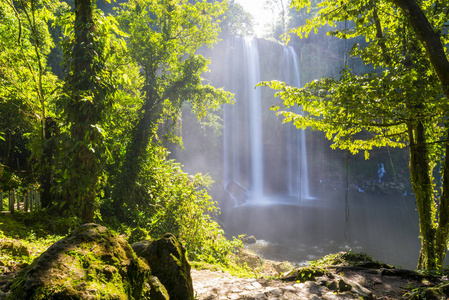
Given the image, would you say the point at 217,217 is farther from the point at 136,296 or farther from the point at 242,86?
the point at 242,86

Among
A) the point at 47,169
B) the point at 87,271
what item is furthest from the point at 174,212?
the point at 87,271

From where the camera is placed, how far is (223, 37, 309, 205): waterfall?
30875 millimetres

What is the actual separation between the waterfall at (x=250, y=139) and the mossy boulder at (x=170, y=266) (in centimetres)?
2644

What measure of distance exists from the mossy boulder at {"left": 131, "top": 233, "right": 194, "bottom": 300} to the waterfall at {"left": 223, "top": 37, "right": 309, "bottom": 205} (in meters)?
26.4

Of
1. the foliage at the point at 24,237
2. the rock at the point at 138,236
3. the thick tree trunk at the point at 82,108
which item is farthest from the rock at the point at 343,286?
the thick tree trunk at the point at 82,108

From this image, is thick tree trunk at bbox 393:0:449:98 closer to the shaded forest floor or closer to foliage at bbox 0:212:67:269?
the shaded forest floor

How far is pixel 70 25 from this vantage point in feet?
14.8

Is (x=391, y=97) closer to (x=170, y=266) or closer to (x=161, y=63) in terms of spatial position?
(x=170, y=266)

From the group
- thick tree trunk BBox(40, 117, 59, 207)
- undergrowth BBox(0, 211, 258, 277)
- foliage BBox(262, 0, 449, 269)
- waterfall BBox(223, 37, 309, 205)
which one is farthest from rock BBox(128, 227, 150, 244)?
waterfall BBox(223, 37, 309, 205)

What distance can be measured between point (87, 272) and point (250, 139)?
30983 mm

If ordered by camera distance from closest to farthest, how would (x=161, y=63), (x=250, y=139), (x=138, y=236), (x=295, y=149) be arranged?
(x=138, y=236)
(x=161, y=63)
(x=250, y=139)
(x=295, y=149)

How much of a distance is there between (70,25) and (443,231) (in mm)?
7620

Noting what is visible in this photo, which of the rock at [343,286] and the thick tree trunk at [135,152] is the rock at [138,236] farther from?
the rock at [343,286]

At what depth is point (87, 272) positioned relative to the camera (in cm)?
159
